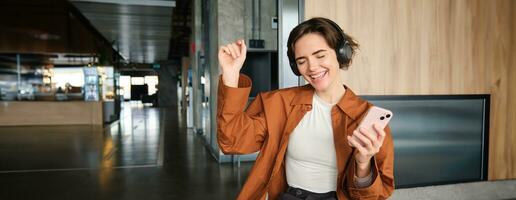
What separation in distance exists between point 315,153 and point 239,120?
11.4 inches

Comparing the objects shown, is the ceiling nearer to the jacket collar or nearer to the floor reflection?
the floor reflection

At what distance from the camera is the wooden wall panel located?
2568mm

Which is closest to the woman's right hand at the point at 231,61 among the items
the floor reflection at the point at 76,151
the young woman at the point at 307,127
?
the young woman at the point at 307,127

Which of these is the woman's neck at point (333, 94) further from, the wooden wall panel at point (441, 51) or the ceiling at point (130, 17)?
the ceiling at point (130, 17)

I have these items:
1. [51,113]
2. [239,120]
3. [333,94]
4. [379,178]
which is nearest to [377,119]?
[379,178]

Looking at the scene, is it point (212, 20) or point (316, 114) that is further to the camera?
point (212, 20)

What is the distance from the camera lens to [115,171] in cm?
459

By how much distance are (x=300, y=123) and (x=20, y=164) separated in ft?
18.0

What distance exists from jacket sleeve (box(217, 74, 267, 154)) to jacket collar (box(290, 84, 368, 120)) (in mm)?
150

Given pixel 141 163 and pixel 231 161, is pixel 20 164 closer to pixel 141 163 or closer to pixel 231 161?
pixel 141 163

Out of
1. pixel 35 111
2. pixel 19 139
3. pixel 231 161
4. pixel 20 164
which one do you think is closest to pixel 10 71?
pixel 35 111

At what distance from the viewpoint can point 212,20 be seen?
18.2ft

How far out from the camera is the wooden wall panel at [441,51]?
2568 mm

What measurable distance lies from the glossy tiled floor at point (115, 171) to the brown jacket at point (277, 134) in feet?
7.78
